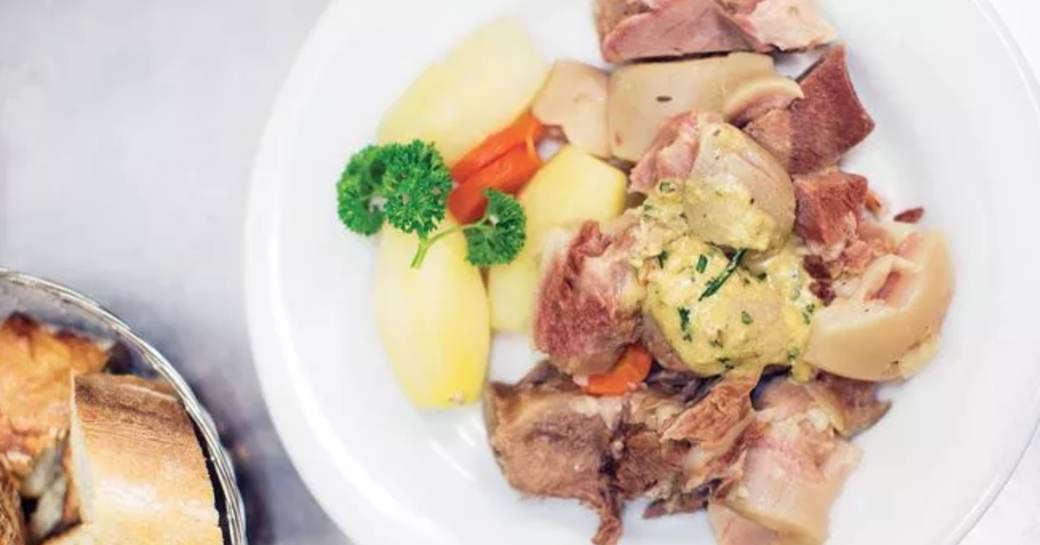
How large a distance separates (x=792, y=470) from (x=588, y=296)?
48cm

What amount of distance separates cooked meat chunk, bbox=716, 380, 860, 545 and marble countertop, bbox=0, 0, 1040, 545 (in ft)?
2.94

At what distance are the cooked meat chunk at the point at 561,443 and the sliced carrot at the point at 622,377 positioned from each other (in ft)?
0.08

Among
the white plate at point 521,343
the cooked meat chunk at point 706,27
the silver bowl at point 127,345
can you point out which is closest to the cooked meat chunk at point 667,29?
the cooked meat chunk at point 706,27

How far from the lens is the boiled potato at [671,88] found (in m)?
2.38

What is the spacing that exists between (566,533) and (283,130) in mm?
937

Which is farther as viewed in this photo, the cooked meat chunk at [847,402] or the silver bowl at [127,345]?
the silver bowl at [127,345]

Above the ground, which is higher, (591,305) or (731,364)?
(591,305)

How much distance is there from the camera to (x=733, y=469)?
7.82 feet

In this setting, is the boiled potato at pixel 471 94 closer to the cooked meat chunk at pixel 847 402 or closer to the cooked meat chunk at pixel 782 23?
the cooked meat chunk at pixel 782 23

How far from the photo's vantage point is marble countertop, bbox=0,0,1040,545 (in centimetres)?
277

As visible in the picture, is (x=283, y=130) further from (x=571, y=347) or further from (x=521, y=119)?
(x=571, y=347)

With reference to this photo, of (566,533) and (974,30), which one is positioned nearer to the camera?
(974,30)

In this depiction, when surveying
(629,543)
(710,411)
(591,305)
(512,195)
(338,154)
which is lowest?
(629,543)

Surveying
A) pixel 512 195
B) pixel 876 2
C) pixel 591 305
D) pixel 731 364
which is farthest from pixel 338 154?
pixel 876 2
